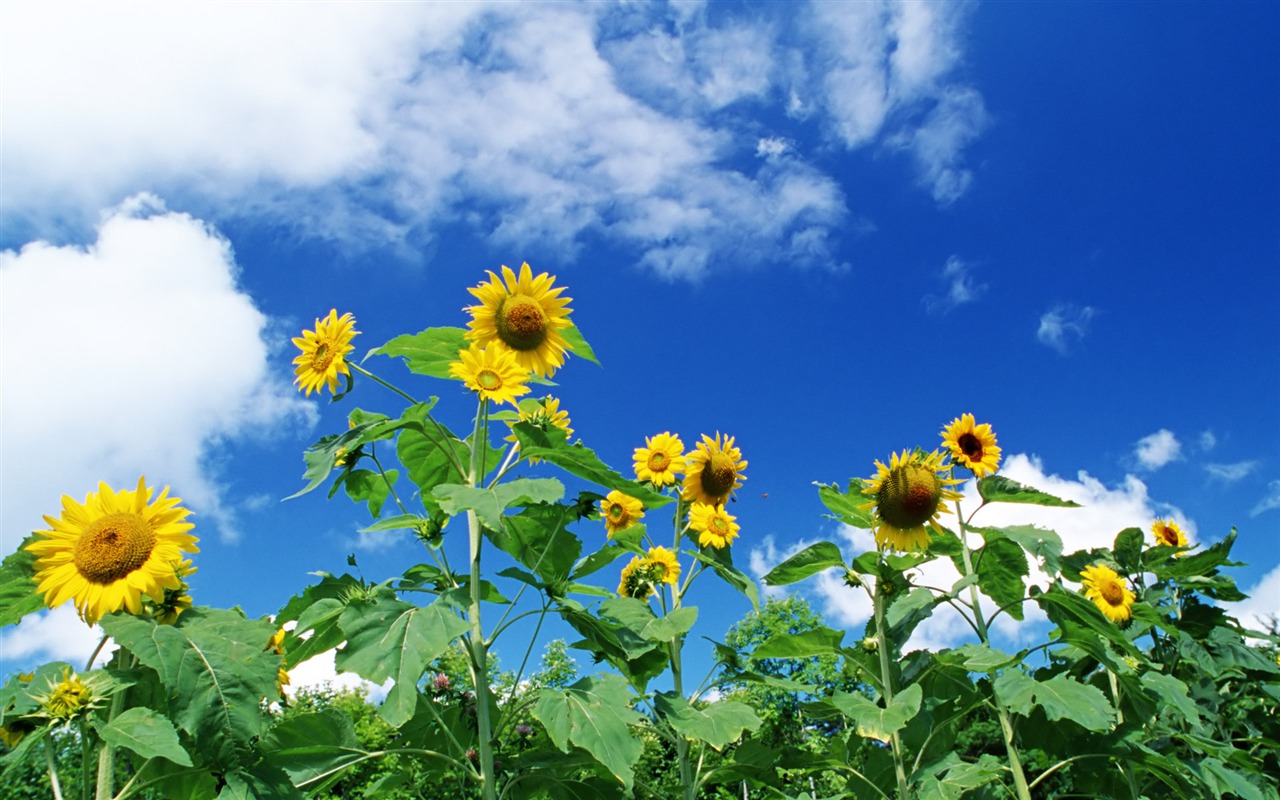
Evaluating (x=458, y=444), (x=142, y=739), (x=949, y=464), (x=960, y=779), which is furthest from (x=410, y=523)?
(x=949, y=464)

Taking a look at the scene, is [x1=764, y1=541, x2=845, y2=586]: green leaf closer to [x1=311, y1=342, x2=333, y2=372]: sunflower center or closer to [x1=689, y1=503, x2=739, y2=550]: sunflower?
[x1=689, y1=503, x2=739, y2=550]: sunflower

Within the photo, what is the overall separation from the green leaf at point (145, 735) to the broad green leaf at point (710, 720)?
A: 171 cm

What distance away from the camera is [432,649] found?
7.80ft

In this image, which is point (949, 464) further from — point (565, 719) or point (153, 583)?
point (153, 583)

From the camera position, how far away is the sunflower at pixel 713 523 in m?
4.61

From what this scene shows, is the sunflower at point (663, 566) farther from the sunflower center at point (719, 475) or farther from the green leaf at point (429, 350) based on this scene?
the green leaf at point (429, 350)

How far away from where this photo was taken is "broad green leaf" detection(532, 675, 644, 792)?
2557 millimetres

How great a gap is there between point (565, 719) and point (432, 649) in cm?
56

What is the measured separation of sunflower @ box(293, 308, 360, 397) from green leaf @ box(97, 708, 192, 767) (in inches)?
51.9

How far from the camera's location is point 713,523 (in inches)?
182

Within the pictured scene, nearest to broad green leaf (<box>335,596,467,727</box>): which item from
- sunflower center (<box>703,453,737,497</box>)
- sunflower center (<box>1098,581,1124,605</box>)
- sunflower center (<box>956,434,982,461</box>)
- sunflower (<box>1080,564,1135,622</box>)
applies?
sunflower center (<box>703,453,737,497</box>)

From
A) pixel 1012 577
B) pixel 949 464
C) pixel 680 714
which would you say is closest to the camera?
pixel 680 714

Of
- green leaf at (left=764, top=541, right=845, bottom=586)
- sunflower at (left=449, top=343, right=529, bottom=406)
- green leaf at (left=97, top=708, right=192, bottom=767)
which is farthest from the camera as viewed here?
green leaf at (left=764, top=541, right=845, bottom=586)

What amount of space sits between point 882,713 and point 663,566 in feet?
4.26
